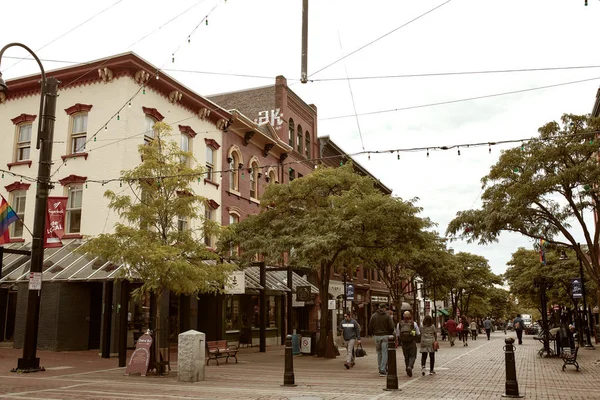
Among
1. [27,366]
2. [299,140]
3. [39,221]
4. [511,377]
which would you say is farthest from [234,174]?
[511,377]

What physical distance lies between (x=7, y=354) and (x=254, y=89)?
2227 centimetres

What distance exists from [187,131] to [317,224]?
8067 mm

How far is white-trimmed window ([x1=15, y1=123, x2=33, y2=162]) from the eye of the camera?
23312 millimetres

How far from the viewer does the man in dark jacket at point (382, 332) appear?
46.3ft

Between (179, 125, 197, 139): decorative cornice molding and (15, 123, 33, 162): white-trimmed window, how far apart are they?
6145 mm

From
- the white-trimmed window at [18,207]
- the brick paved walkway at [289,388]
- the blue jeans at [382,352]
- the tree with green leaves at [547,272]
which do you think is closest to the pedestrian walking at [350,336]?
the brick paved walkway at [289,388]

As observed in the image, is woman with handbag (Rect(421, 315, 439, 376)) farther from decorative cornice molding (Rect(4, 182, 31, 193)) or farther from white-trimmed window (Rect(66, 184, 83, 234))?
decorative cornice molding (Rect(4, 182, 31, 193))

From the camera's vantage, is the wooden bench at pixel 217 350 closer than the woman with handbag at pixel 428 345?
No

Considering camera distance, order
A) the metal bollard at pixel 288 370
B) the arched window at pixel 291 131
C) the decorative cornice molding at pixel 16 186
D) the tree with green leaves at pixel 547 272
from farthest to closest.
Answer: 1. the tree with green leaves at pixel 547 272
2. the arched window at pixel 291 131
3. the decorative cornice molding at pixel 16 186
4. the metal bollard at pixel 288 370

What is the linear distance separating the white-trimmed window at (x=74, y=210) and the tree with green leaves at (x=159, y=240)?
6.69 meters

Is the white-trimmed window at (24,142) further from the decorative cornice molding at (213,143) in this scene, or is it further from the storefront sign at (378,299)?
the storefront sign at (378,299)

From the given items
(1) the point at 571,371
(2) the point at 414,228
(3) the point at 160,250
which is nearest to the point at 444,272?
(2) the point at 414,228

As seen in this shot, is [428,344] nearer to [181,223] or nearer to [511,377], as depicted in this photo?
[511,377]

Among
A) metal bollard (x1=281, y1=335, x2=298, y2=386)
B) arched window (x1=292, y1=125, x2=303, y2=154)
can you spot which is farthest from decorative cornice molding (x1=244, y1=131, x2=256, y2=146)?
metal bollard (x1=281, y1=335, x2=298, y2=386)
